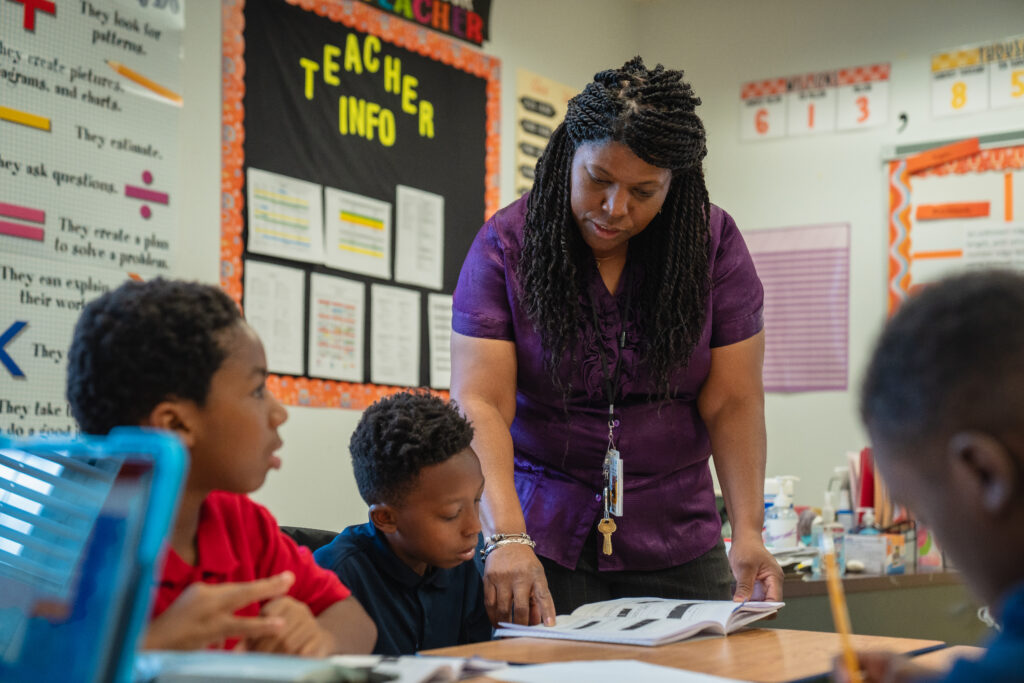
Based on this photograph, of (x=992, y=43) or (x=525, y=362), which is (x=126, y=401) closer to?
(x=525, y=362)

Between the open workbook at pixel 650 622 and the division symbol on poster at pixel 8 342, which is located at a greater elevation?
the division symbol on poster at pixel 8 342

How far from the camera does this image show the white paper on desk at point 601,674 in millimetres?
976

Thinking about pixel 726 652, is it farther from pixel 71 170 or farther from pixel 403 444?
pixel 71 170

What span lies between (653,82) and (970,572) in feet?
3.39

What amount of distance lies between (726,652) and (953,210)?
126 inches

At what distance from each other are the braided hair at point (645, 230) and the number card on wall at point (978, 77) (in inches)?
105

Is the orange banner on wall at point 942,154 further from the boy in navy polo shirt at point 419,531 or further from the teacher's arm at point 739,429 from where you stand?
the boy in navy polo shirt at point 419,531

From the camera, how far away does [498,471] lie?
5.24ft

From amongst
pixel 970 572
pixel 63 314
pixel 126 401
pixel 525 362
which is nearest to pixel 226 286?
pixel 63 314

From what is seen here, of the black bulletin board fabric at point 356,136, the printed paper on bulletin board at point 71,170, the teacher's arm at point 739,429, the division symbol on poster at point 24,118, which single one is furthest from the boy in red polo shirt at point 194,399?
the black bulletin board fabric at point 356,136

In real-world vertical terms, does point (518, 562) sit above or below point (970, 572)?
below

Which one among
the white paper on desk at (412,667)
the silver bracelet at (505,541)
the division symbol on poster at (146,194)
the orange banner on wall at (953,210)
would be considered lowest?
the white paper on desk at (412,667)

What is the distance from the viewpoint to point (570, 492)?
1646 mm

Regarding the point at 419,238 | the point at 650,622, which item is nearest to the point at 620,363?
the point at 650,622
